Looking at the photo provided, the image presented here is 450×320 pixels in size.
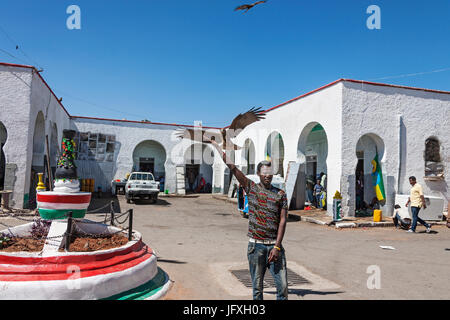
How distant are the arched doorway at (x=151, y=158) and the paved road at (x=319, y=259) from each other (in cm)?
1382

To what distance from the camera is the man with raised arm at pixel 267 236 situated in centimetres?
336

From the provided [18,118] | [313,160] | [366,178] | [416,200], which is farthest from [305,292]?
[313,160]

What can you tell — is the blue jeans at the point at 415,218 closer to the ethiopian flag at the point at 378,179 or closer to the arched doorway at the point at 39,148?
the ethiopian flag at the point at 378,179

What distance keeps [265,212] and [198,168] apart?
23.3 m

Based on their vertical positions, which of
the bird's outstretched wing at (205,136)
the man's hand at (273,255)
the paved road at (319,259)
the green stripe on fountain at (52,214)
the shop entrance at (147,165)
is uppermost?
the bird's outstretched wing at (205,136)

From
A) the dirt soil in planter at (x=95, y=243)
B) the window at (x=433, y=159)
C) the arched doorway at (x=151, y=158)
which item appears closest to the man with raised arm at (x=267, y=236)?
the dirt soil in planter at (x=95, y=243)

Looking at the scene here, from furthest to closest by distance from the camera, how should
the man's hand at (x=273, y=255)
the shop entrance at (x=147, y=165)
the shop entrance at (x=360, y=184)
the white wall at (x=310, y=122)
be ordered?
the shop entrance at (x=147, y=165), the shop entrance at (x=360, y=184), the white wall at (x=310, y=122), the man's hand at (x=273, y=255)

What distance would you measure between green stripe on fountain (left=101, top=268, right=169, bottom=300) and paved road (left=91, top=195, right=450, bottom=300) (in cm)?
21

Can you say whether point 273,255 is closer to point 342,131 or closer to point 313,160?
point 342,131

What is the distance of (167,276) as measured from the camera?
5148mm

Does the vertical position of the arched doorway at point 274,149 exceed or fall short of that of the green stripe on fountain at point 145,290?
it exceeds it

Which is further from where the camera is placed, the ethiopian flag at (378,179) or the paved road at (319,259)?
the ethiopian flag at (378,179)

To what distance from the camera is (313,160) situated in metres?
17.1
